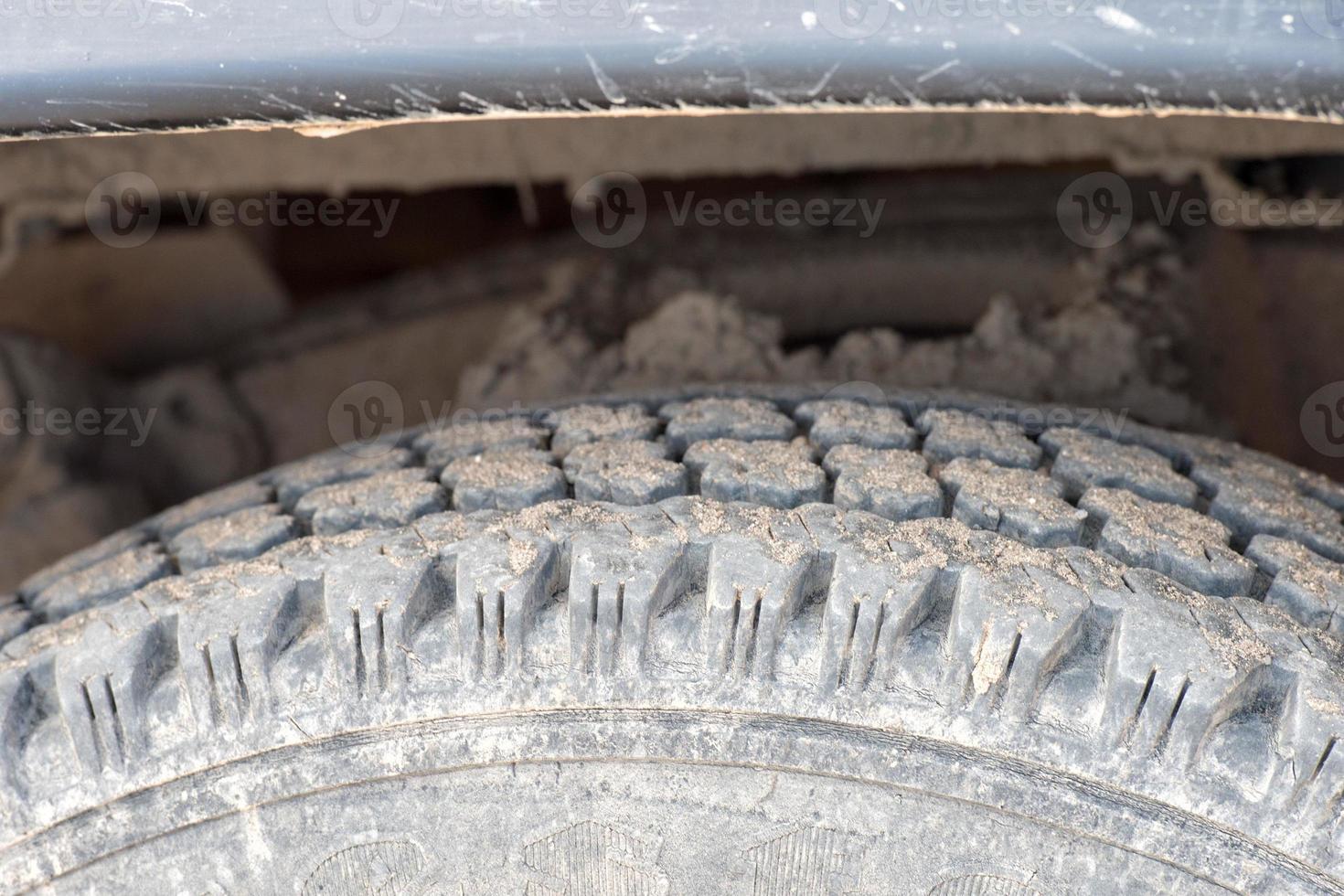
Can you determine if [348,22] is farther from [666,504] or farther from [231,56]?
[666,504]

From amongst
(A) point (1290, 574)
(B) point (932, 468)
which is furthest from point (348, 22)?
(A) point (1290, 574)

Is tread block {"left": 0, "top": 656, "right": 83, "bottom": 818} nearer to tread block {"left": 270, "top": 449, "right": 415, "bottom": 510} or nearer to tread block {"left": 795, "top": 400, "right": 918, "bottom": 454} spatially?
tread block {"left": 270, "top": 449, "right": 415, "bottom": 510}

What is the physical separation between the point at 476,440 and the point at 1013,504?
1.36ft

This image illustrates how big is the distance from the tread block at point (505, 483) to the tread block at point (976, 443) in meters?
0.28

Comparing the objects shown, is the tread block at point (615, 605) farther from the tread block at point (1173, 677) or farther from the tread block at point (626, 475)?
the tread block at point (1173, 677)

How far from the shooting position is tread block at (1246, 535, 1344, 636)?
714 millimetres

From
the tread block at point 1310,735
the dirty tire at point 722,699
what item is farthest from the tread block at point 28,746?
the tread block at point 1310,735

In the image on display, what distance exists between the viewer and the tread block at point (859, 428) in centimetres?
86

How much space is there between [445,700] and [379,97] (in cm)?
37

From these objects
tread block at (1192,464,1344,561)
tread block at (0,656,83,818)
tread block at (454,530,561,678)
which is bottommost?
tread block at (0,656,83,818)

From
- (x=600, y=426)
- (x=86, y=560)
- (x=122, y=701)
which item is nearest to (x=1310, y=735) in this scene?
(x=600, y=426)

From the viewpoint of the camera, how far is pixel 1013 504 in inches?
30.5

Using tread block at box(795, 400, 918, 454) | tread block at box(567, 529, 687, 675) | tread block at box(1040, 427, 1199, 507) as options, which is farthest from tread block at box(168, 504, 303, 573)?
tread block at box(1040, 427, 1199, 507)

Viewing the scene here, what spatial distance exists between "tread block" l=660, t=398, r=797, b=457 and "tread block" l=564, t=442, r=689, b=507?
35 mm
